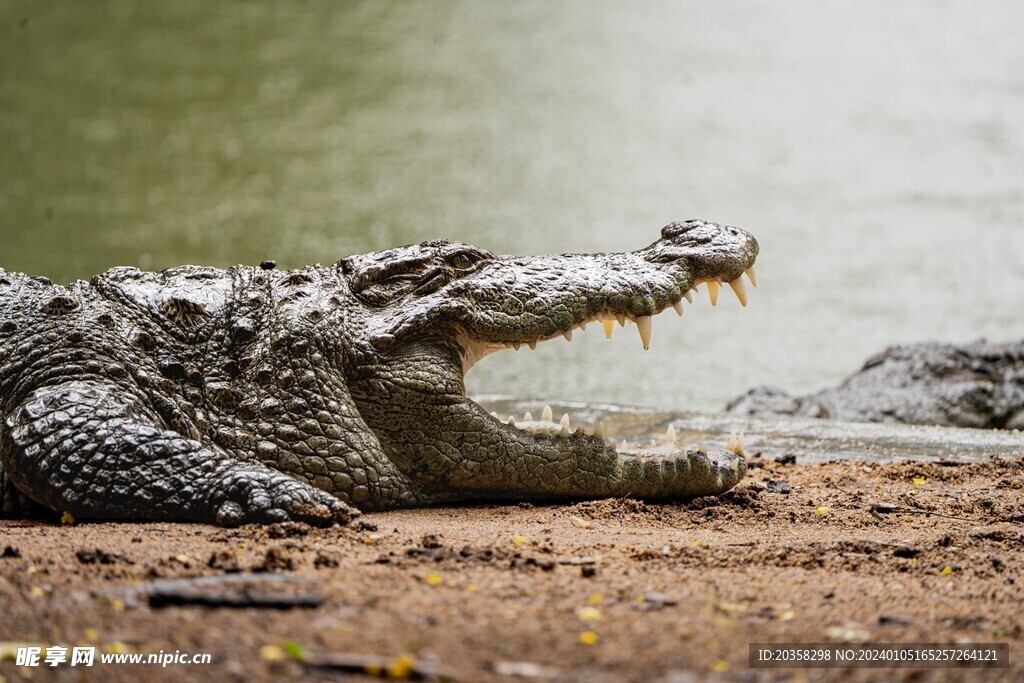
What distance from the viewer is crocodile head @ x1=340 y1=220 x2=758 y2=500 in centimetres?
303

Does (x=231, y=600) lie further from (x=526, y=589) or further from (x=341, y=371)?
(x=341, y=371)

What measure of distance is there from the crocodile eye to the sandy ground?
0.74m

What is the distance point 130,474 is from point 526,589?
1236 mm

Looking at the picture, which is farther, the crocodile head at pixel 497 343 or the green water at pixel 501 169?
the green water at pixel 501 169

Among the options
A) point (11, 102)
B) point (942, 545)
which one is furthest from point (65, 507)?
point (11, 102)

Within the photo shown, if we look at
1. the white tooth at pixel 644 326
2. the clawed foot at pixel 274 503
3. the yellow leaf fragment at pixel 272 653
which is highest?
the white tooth at pixel 644 326

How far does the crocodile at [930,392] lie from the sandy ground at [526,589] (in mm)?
2080

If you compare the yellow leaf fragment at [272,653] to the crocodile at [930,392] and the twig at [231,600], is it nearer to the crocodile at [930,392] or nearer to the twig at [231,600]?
the twig at [231,600]

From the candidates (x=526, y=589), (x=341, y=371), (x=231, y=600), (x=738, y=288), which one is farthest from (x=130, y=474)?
(x=738, y=288)

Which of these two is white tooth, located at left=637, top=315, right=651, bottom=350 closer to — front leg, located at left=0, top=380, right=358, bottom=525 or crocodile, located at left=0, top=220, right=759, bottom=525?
crocodile, located at left=0, top=220, right=759, bottom=525

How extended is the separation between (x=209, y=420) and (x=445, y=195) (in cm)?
634

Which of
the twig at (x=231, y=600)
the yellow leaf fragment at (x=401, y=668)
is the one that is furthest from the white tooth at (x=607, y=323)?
the yellow leaf fragment at (x=401, y=668)

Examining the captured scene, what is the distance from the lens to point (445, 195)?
9.10 meters

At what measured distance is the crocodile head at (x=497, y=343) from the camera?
303 centimetres
